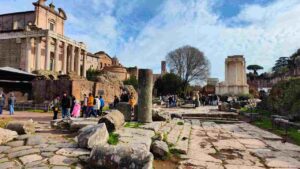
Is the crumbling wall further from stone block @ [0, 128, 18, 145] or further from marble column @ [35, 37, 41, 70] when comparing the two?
marble column @ [35, 37, 41, 70]

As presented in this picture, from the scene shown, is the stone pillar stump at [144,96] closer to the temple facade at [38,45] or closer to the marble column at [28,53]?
the temple facade at [38,45]

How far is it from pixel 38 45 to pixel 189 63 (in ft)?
84.9

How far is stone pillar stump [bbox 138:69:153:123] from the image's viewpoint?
33.5 feet

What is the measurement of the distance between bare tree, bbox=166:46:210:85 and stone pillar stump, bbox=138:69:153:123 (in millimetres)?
41633

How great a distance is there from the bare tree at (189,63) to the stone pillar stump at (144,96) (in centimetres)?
4163

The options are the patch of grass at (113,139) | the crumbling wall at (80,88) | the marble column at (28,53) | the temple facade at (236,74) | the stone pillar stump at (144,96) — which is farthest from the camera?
the marble column at (28,53)

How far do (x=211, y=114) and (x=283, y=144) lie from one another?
8.63 metres

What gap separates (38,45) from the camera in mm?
40938

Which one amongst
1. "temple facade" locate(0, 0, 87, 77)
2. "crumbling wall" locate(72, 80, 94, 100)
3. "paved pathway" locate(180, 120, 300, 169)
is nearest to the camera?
"paved pathway" locate(180, 120, 300, 169)

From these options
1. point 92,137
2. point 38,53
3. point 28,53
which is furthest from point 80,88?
point 28,53

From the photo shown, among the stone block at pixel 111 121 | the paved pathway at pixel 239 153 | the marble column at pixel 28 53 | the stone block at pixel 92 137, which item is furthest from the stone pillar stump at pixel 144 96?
the marble column at pixel 28 53

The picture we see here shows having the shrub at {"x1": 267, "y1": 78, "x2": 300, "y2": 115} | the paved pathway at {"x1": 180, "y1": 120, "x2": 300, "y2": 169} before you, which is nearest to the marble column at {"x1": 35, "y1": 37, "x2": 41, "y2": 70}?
the shrub at {"x1": 267, "y1": 78, "x2": 300, "y2": 115}

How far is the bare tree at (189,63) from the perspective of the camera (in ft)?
168

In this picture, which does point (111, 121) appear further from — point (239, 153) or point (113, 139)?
point (239, 153)
